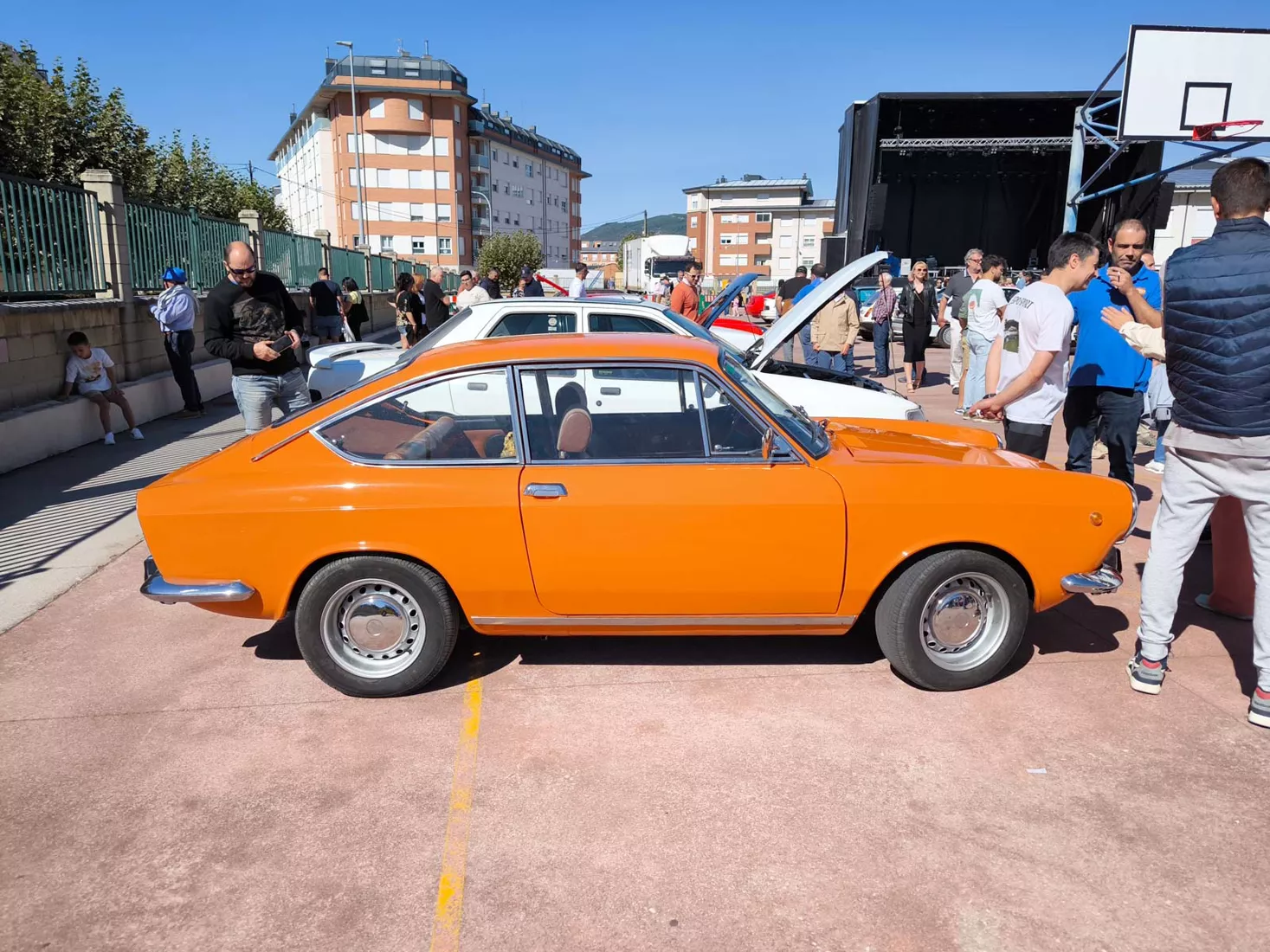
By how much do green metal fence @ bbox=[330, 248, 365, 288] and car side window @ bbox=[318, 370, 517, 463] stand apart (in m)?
20.2

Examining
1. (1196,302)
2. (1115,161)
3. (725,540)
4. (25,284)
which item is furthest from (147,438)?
(1115,161)

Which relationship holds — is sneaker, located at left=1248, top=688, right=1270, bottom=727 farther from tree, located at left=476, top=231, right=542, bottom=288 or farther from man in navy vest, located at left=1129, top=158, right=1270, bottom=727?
tree, located at left=476, top=231, right=542, bottom=288

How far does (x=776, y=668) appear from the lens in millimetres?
4254

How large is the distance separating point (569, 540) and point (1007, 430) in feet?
9.44

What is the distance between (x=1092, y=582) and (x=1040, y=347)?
1558 mm

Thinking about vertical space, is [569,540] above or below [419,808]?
above

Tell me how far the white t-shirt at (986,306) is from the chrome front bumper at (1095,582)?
7037 millimetres

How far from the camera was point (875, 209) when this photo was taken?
1958cm

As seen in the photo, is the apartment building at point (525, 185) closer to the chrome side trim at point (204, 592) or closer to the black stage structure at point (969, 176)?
the black stage structure at point (969, 176)

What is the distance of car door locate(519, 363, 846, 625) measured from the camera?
12.2 feet

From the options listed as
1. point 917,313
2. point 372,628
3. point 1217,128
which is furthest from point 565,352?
point 1217,128

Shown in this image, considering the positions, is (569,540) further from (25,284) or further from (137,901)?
(25,284)

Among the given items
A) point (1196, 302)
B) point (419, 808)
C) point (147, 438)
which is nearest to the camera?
point (419, 808)

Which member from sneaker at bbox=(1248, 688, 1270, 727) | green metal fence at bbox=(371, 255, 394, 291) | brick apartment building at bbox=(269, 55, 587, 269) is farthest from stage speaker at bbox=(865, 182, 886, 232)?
brick apartment building at bbox=(269, 55, 587, 269)
